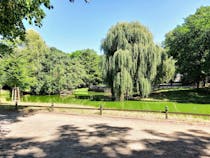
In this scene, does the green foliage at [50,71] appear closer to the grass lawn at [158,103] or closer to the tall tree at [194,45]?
the grass lawn at [158,103]

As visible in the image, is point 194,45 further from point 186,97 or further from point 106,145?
point 106,145

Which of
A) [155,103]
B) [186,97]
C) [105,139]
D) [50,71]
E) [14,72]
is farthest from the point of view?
[50,71]

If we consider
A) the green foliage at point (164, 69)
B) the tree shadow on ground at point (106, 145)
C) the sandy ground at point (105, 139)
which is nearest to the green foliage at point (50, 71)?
the green foliage at point (164, 69)

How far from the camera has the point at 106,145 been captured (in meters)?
8.30

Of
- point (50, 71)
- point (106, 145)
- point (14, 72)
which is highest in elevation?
point (50, 71)

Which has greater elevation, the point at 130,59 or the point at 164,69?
the point at 130,59

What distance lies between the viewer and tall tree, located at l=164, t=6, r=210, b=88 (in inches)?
1197

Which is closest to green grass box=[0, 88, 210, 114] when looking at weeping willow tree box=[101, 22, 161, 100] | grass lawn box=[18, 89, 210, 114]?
grass lawn box=[18, 89, 210, 114]

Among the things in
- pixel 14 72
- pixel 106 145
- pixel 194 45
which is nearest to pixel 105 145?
pixel 106 145

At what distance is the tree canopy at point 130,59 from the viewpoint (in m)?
23.9

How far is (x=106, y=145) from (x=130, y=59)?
16.4m

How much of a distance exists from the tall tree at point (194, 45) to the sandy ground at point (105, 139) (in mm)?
20826

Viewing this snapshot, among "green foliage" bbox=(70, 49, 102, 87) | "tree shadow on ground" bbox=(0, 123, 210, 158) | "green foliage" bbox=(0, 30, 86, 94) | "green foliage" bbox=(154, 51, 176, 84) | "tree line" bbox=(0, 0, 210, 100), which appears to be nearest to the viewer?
"tree shadow on ground" bbox=(0, 123, 210, 158)

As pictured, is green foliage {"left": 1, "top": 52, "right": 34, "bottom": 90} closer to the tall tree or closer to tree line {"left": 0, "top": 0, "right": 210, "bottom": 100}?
tree line {"left": 0, "top": 0, "right": 210, "bottom": 100}
